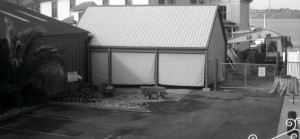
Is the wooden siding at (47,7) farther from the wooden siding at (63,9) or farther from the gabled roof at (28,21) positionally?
the gabled roof at (28,21)

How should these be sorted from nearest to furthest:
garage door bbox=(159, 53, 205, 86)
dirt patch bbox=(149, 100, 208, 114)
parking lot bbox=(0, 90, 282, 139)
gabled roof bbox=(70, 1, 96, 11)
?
parking lot bbox=(0, 90, 282, 139), dirt patch bbox=(149, 100, 208, 114), garage door bbox=(159, 53, 205, 86), gabled roof bbox=(70, 1, 96, 11)

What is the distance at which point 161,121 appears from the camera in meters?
20.0

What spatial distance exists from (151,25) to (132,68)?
316cm

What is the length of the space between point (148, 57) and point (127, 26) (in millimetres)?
2959

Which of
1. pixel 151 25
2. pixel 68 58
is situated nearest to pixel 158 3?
pixel 151 25

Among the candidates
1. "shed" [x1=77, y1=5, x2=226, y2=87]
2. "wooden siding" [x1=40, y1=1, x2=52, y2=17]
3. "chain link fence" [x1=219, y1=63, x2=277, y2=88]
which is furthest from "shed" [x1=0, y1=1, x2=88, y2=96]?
"wooden siding" [x1=40, y1=1, x2=52, y2=17]

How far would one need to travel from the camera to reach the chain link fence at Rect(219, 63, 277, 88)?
29.8 metres

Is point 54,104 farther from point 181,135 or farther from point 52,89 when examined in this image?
point 181,135

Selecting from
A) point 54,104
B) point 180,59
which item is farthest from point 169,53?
point 54,104

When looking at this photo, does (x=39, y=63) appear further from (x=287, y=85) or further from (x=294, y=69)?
(x=294, y=69)

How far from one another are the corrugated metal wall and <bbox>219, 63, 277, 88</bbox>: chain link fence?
9.34m

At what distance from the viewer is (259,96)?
25969 millimetres

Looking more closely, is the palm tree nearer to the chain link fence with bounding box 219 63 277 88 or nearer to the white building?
the chain link fence with bounding box 219 63 277 88

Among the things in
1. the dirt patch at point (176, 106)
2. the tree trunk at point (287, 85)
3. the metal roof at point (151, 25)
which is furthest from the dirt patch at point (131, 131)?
the tree trunk at point (287, 85)
